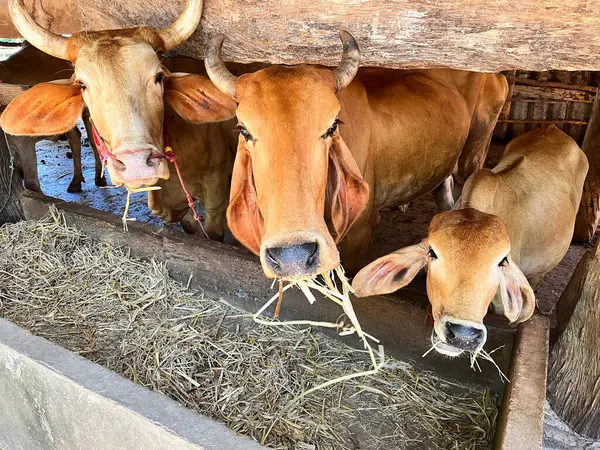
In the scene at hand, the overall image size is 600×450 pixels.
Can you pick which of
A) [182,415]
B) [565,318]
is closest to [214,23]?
[182,415]

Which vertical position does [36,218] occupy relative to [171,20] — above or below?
below

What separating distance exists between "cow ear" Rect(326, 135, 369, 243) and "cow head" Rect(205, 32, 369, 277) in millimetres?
16

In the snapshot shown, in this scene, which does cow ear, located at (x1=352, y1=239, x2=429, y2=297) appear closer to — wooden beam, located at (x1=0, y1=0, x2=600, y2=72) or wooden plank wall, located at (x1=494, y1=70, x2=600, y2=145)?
wooden beam, located at (x1=0, y1=0, x2=600, y2=72)

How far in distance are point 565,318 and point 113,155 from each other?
2.79 m

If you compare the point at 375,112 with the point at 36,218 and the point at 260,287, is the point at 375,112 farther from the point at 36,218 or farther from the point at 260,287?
the point at 36,218

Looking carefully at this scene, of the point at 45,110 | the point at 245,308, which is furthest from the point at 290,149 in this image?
the point at 45,110

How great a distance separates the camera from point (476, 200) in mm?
3125

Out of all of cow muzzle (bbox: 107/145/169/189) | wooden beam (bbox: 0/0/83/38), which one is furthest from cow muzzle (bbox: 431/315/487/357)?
wooden beam (bbox: 0/0/83/38)

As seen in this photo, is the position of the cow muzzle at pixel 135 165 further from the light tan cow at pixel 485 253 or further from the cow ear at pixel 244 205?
the light tan cow at pixel 485 253

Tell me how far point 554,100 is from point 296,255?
33.1ft

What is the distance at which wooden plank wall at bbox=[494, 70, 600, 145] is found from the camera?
1024cm

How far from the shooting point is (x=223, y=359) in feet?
10.4

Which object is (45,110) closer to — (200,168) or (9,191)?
(200,168)

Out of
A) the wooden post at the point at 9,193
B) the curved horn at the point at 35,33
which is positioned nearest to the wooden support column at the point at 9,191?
the wooden post at the point at 9,193
